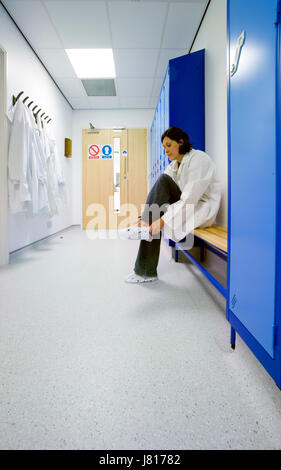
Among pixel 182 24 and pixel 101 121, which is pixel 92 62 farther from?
pixel 101 121

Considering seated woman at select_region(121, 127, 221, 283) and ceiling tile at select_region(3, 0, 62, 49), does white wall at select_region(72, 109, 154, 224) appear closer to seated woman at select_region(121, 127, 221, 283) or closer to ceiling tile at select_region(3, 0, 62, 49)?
ceiling tile at select_region(3, 0, 62, 49)

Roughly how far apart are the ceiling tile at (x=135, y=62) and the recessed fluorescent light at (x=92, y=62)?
4.3 inches

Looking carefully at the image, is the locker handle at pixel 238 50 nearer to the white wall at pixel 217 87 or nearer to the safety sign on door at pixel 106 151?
the white wall at pixel 217 87

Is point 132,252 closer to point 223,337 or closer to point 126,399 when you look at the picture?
point 223,337

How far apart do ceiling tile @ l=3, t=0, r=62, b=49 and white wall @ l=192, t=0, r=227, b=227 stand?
1735 mm

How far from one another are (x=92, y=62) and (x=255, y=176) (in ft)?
12.7

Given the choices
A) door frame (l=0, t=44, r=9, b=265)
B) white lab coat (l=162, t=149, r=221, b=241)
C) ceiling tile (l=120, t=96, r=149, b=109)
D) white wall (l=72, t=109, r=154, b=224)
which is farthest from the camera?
white wall (l=72, t=109, r=154, b=224)

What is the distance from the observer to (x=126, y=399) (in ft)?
2.40

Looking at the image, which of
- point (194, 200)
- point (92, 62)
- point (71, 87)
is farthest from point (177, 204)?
point (71, 87)

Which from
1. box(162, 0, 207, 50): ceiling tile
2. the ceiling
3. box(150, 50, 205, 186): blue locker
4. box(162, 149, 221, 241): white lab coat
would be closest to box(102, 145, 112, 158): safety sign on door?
the ceiling

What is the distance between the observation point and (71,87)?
175 inches

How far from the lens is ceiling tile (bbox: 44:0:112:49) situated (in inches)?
102

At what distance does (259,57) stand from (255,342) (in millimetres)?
816

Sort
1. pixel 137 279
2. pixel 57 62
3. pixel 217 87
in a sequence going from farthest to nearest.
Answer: pixel 57 62, pixel 217 87, pixel 137 279
